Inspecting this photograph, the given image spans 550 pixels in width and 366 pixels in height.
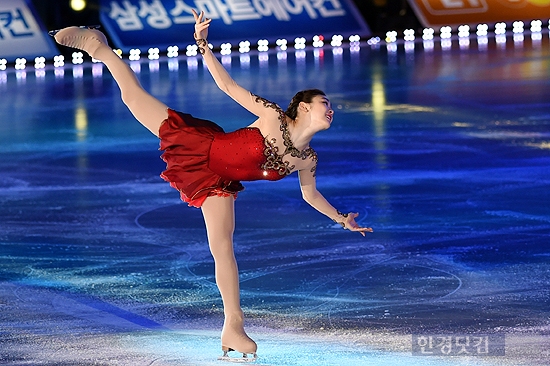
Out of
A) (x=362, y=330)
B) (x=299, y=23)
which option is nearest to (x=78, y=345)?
(x=362, y=330)

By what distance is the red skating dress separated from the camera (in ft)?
12.9

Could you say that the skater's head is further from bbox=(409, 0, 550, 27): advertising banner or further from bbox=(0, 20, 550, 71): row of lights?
bbox=(409, 0, 550, 27): advertising banner

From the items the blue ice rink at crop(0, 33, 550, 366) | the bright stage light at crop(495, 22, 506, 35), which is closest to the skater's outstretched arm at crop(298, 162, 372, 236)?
the blue ice rink at crop(0, 33, 550, 366)

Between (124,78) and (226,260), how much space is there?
966 mm

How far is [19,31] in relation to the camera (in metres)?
16.2

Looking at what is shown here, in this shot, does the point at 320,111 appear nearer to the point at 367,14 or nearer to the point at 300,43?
the point at 300,43

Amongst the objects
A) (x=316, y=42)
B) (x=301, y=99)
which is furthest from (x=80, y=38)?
(x=316, y=42)

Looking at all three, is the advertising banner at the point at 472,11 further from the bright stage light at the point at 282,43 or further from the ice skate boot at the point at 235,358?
the ice skate boot at the point at 235,358

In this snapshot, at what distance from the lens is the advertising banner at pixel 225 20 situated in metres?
16.7

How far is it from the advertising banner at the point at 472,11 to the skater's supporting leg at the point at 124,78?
542 inches

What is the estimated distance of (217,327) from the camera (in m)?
4.50

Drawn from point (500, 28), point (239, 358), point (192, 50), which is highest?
point (500, 28)

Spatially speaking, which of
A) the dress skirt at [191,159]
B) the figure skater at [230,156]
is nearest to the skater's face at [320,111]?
the figure skater at [230,156]

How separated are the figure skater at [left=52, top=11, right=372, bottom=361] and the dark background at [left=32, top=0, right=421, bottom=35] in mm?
12688
